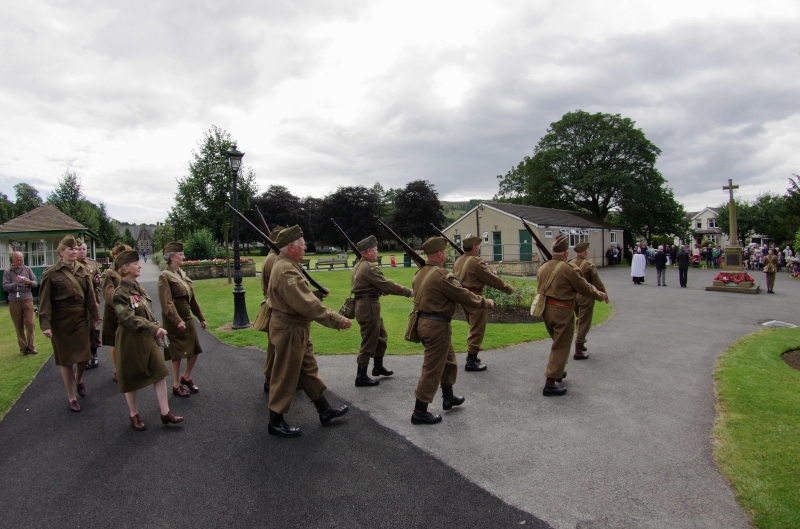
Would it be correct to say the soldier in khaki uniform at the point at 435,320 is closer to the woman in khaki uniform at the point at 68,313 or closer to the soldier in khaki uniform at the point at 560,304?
the soldier in khaki uniform at the point at 560,304

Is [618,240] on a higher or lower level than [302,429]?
higher

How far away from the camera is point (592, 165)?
4675cm

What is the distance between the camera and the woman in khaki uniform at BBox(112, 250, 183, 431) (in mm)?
4766

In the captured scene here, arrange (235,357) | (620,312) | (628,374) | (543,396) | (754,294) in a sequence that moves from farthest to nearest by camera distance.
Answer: (754,294)
(620,312)
(235,357)
(628,374)
(543,396)

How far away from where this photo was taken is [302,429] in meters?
5.02

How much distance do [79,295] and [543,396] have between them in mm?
6557

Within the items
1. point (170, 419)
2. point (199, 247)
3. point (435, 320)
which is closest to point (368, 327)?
point (435, 320)

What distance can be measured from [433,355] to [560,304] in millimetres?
2350

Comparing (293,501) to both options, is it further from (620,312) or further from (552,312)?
(620,312)

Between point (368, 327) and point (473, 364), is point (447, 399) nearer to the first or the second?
point (368, 327)

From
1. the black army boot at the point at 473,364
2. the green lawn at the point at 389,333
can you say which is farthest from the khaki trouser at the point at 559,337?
the green lawn at the point at 389,333

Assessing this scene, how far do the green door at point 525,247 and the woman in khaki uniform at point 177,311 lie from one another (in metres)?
27.4

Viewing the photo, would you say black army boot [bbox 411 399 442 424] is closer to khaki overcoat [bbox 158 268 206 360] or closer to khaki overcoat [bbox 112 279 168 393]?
khaki overcoat [bbox 112 279 168 393]

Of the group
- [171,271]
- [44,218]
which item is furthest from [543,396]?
[44,218]
